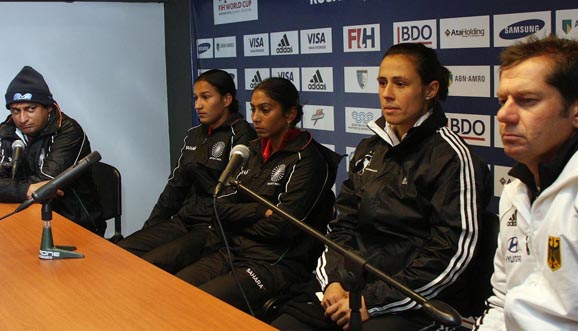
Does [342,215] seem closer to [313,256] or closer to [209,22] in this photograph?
[313,256]

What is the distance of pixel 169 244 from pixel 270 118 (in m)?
0.77

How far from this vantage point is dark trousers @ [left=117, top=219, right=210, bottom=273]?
3100 millimetres

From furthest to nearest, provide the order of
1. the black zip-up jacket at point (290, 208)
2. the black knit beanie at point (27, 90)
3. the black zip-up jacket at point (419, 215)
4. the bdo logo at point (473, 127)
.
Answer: the black knit beanie at point (27, 90) → the bdo logo at point (473, 127) → the black zip-up jacket at point (290, 208) → the black zip-up jacket at point (419, 215)

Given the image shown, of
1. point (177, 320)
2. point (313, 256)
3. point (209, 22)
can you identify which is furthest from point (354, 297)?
point (209, 22)

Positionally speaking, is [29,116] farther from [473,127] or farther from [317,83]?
[473,127]

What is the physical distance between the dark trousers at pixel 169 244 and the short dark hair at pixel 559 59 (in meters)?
1.89

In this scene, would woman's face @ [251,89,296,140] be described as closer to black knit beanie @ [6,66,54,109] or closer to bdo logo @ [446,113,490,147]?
bdo logo @ [446,113,490,147]

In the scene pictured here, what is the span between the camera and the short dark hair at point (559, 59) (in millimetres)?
1608

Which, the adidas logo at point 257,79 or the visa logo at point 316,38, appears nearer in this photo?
the visa logo at point 316,38

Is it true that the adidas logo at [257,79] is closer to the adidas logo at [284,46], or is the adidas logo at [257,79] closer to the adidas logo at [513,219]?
the adidas logo at [284,46]

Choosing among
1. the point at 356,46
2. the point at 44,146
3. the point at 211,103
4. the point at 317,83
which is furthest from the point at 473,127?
the point at 44,146

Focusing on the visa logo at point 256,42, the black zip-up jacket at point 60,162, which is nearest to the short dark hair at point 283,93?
the black zip-up jacket at point 60,162

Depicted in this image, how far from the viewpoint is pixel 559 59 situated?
1630mm

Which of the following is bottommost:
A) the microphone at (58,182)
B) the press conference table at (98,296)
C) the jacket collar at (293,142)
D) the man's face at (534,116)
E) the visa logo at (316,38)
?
the press conference table at (98,296)
